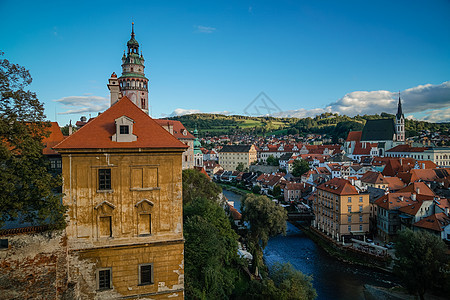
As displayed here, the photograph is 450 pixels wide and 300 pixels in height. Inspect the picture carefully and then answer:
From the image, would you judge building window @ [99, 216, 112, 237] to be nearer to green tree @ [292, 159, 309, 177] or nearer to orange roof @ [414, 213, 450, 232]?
orange roof @ [414, 213, 450, 232]

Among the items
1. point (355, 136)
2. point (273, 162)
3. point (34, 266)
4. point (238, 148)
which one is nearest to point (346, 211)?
point (34, 266)

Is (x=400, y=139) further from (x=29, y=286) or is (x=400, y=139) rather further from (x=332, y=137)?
(x=29, y=286)

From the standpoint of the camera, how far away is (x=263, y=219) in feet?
108

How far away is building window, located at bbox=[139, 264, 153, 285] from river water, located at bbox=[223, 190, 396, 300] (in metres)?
16.8

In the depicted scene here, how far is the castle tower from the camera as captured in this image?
40.3 meters

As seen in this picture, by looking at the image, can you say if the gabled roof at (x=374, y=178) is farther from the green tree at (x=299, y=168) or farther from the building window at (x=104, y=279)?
the building window at (x=104, y=279)

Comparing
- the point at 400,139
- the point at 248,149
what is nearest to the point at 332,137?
the point at 400,139

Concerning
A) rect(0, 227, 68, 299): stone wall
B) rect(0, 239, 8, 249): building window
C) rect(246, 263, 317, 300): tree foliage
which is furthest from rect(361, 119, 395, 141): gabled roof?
rect(0, 239, 8, 249): building window

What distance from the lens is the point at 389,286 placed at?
26.4 meters

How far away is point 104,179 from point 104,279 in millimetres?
4054

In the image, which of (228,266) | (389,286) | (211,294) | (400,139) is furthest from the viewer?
(400,139)

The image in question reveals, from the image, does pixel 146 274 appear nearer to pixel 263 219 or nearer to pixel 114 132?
pixel 114 132

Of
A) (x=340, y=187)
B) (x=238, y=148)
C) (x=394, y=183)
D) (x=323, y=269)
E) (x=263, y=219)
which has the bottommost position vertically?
(x=323, y=269)

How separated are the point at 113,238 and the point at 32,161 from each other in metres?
4.32
